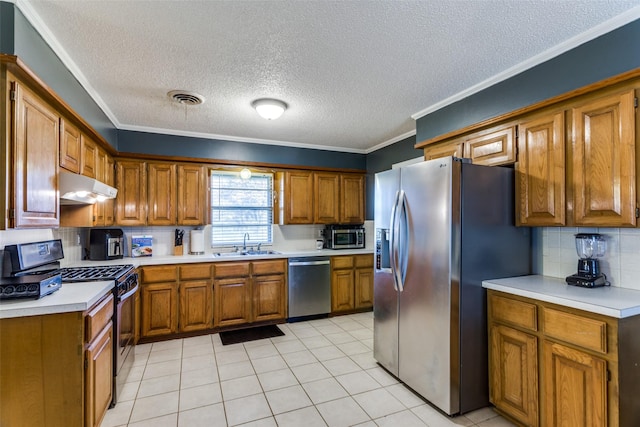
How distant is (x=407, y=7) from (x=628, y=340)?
2.15 metres

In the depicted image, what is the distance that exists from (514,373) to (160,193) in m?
4.04

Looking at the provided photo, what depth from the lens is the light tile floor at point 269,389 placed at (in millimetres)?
2217

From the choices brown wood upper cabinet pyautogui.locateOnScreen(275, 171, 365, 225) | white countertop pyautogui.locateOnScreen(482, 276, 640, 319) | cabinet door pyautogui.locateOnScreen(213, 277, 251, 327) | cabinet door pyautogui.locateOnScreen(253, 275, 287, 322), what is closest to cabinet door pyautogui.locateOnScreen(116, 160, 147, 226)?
cabinet door pyautogui.locateOnScreen(213, 277, 251, 327)

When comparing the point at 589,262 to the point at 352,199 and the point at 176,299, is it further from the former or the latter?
the point at 176,299

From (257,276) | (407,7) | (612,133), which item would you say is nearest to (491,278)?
(612,133)

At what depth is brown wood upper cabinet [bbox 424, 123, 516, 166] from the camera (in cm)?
251

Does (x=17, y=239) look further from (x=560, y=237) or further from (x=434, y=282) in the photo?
(x=560, y=237)

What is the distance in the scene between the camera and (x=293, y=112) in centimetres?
341

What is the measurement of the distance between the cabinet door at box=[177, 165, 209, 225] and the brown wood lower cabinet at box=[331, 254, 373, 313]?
1942mm

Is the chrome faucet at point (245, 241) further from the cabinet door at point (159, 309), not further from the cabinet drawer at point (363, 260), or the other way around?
the cabinet drawer at point (363, 260)

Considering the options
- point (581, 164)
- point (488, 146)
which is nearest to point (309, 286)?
point (488, 146)

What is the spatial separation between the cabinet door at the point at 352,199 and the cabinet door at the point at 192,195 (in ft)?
6.76

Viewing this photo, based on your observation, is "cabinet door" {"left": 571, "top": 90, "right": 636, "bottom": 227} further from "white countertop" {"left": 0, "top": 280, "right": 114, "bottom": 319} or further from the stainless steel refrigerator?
"white countertop" {"left": 0, "top": 280, "right": 114, "bottom": 319}

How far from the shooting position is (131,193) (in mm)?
3848
